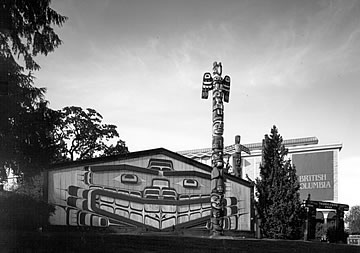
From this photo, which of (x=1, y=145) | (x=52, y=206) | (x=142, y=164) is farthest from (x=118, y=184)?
(x=1, y=145)

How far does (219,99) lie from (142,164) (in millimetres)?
7337

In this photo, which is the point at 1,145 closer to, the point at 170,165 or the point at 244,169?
the point at 170,165

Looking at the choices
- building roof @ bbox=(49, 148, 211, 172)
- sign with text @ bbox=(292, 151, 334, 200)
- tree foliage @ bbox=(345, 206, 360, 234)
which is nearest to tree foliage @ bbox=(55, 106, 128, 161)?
building roof @ bbox=(49, 148, 211, 172)

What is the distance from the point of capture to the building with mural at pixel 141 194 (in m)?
30.9

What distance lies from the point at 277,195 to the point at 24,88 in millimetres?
22062

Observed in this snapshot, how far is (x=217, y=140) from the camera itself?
104 feet

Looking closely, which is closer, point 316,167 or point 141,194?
point 141,194

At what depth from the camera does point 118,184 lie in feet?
109

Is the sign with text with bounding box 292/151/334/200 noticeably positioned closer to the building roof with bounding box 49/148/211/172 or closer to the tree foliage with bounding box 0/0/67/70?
the building roof with bounding box 49/148/211/172

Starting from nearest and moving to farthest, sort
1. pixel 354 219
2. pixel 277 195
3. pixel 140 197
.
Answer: pixel 140 197, pixel 277 195, pixel 354 219

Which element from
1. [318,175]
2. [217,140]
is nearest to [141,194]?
[217,140]

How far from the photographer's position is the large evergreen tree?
34.1m

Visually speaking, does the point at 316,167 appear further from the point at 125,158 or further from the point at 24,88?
the point at 24,88

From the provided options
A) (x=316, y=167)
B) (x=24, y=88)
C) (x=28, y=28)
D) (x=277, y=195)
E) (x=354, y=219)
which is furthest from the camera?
(x=354, y=219)
